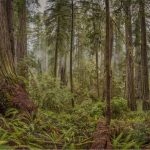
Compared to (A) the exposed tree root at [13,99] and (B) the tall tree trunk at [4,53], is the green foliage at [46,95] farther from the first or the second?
(A) the exposed tree root at [13,99]

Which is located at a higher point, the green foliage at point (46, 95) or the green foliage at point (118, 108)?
the green foliage at point (46, 95)

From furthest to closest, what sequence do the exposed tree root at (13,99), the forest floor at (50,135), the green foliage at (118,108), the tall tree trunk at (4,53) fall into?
the green foliage at (118,108), the tall tree trunk at (4,53), the exposed tree root at (13,99), the forest floor at (50,135)

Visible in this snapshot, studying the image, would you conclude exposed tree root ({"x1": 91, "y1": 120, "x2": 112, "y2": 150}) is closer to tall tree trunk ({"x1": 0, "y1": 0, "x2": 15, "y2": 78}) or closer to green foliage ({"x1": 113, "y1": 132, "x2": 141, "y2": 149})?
green foliage ({"x1": 113, "y1": 132, "x2": 141, "y2": 149})

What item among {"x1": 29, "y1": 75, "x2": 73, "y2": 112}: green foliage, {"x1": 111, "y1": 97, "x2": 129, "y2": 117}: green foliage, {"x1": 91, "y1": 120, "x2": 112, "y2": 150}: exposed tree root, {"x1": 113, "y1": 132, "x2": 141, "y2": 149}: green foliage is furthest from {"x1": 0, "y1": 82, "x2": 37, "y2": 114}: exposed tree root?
{"x1": 111, "y1": 97, "x2": 129, "y2": 117}: green foliage

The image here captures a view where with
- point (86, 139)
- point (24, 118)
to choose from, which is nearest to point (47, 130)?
point (24, 118)

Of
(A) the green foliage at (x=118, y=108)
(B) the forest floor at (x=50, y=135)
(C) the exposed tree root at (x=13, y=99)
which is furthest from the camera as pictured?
(A) the green foliage at (x=118, y=108)

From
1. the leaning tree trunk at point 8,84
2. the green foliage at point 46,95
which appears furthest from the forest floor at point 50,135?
the green foliage at point 46,95

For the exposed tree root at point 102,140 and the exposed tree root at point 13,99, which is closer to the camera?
the exposed tree root at point 102,140

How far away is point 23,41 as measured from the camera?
17562 mm

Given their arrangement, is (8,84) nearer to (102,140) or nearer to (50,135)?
(50,135)

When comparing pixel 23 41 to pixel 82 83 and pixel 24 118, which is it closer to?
pixel 82 83

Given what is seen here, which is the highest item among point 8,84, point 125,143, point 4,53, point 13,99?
point 4,53

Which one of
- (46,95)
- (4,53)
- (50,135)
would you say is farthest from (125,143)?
(46,95)

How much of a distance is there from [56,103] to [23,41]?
6.22m
